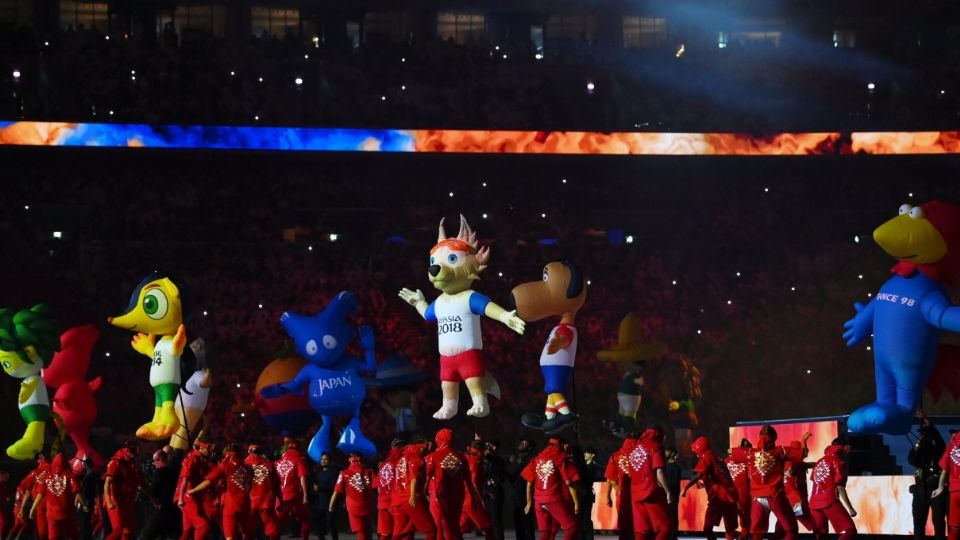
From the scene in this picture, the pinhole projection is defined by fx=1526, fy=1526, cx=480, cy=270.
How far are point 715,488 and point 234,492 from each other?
5774 mm

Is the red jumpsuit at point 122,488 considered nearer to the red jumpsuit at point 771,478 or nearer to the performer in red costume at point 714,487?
the performer in red costume at point 714,487

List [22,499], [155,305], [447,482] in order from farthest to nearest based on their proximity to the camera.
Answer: [155,305], [22,499], [447,482]

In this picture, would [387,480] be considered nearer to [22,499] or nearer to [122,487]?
[122,487]

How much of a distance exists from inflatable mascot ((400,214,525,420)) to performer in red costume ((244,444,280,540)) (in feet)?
7.52

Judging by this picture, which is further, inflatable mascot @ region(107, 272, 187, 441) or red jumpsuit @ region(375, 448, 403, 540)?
inflatable mascot @ region(107, 272, 187, 441)

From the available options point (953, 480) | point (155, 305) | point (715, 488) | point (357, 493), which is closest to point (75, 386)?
point (155, 305)

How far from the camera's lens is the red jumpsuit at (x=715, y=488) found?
1759 centimetres

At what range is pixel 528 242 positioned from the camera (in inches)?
1320

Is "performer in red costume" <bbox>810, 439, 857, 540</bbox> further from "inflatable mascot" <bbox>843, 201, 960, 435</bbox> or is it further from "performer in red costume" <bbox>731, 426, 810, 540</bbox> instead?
"inflatable mascot" <bbox>843, 201, 960, 435</bbox>

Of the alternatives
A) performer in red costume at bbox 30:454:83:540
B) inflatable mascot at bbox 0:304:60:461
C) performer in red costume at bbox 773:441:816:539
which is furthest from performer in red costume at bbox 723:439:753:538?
inflatable mascot at bbox 0:304:60:461

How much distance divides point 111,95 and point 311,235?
5.28 metres

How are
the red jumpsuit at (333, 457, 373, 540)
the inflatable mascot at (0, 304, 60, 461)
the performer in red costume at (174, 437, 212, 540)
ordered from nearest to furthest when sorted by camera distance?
the performer in red costume at (174, 437, 212, 540)
the red jumpsuit at (333, 457, 373, 540)
the inflatable mascot at (0, 304, 60, 461)

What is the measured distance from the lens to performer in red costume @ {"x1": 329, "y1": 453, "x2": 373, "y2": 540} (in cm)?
1981

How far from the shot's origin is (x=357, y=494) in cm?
1986
